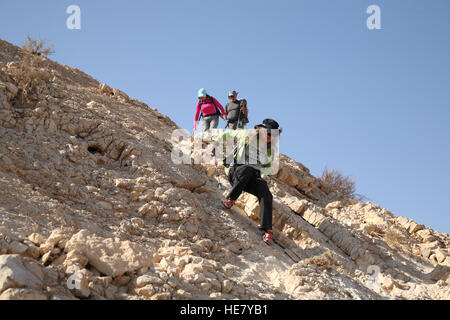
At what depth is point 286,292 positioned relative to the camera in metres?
5.41

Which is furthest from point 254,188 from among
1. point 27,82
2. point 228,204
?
point 27,82

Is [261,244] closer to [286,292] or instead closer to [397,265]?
[286,292]

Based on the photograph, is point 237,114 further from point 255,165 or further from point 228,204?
point 228,204

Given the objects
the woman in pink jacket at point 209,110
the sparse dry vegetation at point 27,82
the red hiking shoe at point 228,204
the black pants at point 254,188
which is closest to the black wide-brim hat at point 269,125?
the black pants at point 254,188

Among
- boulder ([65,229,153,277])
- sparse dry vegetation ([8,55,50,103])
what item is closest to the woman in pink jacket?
sparse dry vegetation ([8,55,50,103])

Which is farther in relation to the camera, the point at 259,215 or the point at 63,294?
the point at 259,215

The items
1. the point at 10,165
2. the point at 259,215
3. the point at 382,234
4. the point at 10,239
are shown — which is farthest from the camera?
the point at 382,234

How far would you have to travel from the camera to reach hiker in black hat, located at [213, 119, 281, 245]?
6.96 m

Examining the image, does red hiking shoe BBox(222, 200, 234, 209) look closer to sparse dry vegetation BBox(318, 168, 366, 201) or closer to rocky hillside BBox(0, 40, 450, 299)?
rocky hillside BBox(0, 40, 450, 299)

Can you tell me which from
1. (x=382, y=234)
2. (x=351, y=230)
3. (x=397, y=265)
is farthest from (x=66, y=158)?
(x=382, y=234)

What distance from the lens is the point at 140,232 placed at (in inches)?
228

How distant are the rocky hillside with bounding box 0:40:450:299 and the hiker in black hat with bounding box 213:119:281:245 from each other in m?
0.37

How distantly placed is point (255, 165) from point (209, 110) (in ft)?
9.97

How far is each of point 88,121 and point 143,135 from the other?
3.78ft
